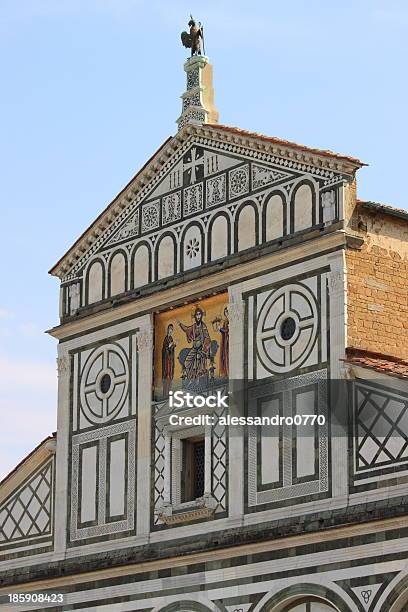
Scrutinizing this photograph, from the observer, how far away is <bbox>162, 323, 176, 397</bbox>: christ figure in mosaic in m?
26.1

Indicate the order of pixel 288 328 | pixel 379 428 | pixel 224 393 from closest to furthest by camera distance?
pixel 379 428, pixel 288 328, pixel 224 393

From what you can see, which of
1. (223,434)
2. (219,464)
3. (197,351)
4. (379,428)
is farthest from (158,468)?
(379,428)

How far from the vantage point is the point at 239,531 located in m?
24.1

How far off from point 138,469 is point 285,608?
12.4 ft

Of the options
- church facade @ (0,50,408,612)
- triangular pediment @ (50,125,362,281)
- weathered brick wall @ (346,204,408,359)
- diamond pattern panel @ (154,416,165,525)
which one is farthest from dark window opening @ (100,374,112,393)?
weathered brick wall @ (346,204,408,359)

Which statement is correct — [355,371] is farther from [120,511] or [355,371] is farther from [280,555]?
[120,511]

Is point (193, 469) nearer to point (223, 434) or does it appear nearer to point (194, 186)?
point (223, 434)

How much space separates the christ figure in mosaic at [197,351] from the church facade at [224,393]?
3cm

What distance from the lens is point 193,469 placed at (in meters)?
25.6

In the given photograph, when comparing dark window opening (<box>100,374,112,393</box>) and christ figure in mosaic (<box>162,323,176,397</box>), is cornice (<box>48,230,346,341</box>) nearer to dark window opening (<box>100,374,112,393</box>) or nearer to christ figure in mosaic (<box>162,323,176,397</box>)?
christ figure in mosaic (<box>162,323,176,397</box>)

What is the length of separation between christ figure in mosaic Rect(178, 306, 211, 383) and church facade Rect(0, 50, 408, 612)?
0.03 metres

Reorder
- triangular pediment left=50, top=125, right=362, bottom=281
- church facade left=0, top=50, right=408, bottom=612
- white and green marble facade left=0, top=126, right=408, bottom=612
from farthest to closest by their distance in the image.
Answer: triangular pediment left=50, top=125, right=362, bottom=281 → church facade left=0, top=50, right=408, bottom=612 → white and green marble facade left=0, top=126, right=408, bottom=612

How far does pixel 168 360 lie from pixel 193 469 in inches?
67.4

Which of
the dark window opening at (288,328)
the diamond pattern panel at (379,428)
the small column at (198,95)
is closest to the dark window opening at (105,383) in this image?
the dark window opening at (288,328)
